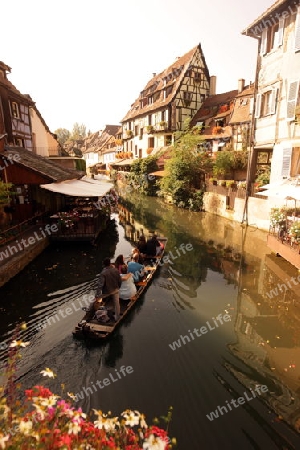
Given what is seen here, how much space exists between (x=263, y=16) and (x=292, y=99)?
5592 mm

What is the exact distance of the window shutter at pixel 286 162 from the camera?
14.3 metres

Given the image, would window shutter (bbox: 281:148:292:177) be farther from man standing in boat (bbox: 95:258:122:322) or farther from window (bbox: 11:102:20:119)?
window (bbox: 11:102:20:119)

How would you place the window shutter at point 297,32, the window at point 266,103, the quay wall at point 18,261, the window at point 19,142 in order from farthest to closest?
the window at point 19,142 < the window at point 266,103 < the window shutter at point 297,32 < the quay wall at point 18,261

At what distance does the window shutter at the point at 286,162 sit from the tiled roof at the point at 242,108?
10.9 metres

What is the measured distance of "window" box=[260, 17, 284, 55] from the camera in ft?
47.5

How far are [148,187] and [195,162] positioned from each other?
1031 cm

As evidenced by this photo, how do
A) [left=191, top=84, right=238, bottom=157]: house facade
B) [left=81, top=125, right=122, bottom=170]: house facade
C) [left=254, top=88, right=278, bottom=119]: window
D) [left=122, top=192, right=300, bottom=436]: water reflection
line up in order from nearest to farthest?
[left=122, top=192, right=300, bottom=436]: water reflection < [left=254, top=88, right=278, bottom=119]: window < [left=191, top=84, right=238, bottom=157]: house facade < [left=81, top=125, right=122, bottom=170]: house facade

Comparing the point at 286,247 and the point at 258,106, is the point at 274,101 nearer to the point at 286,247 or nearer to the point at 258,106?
the point at 258,106

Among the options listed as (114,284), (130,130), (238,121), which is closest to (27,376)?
(114,284)

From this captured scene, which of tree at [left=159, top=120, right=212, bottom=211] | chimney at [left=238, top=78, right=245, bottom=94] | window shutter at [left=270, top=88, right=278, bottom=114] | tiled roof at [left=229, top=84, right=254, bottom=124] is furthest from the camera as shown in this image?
chimney at [left=238, top=78, right=245, bottom=94]

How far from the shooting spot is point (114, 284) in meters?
7.07

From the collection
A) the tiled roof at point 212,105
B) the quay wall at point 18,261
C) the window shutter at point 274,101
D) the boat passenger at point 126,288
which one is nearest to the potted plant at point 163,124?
the tiled roof at point 212,105

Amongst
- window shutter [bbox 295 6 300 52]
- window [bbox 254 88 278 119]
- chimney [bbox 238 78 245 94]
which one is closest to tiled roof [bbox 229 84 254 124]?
chimney [bbox 238 78 245 94]

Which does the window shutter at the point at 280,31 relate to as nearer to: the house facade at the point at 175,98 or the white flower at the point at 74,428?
the white flower at the point at 74,428
